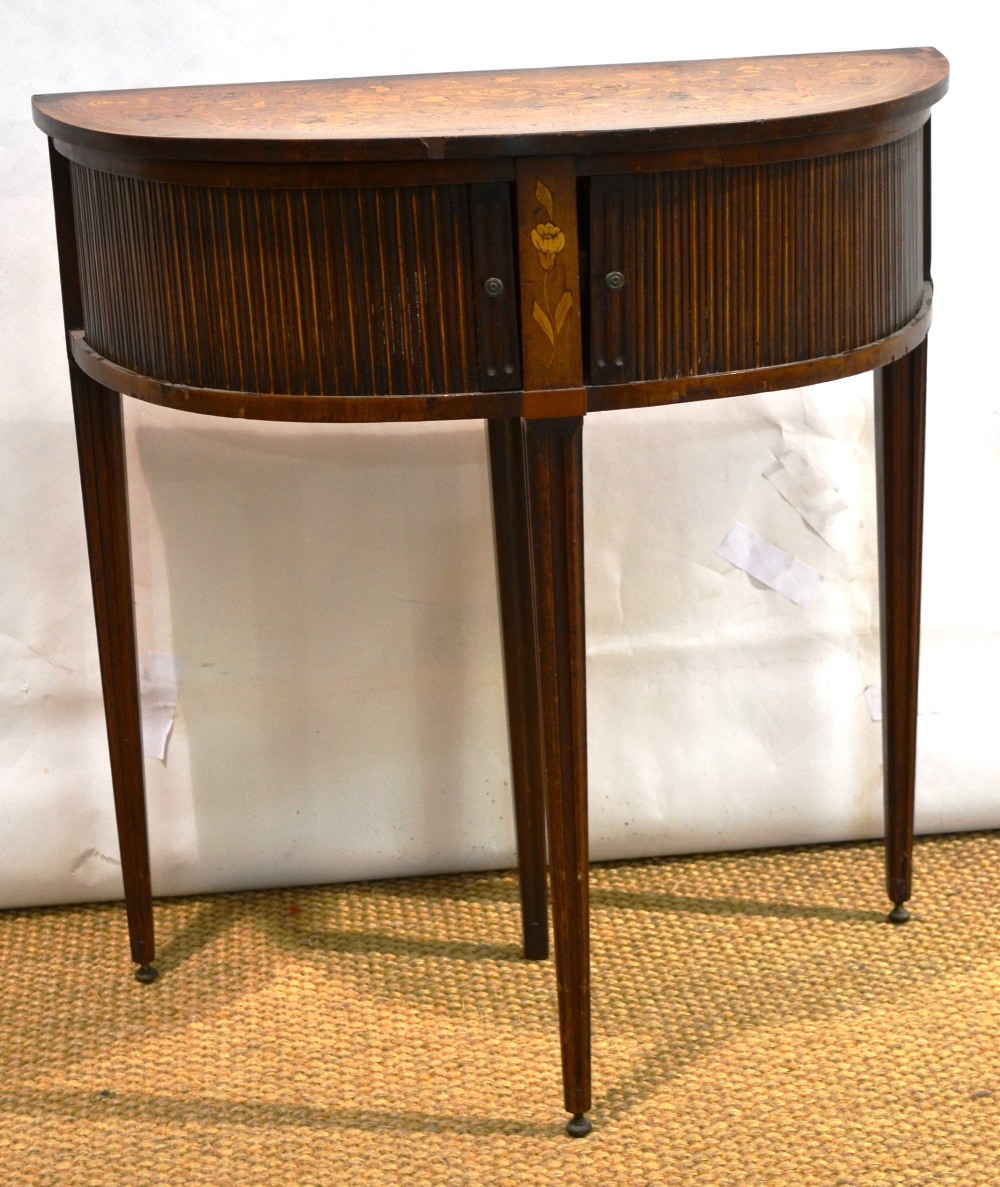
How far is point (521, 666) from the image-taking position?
1.27 m

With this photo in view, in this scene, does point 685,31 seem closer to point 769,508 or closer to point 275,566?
point 769,508

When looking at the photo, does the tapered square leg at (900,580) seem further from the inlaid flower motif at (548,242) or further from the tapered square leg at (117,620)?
the tapered square leg at (117,620)

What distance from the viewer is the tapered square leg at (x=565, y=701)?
0.93m

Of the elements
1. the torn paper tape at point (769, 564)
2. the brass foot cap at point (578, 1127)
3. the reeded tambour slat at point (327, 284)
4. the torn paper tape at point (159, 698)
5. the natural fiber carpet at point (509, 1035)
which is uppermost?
the reeded tambour slat at point (327, 284)

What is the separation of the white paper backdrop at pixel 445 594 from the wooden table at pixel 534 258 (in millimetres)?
285

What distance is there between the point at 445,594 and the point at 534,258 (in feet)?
1.87

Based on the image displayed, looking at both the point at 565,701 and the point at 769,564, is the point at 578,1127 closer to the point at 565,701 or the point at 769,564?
the point at 565,701

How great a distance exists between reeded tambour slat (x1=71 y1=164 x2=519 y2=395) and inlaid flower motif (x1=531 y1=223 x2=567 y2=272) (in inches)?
0.7

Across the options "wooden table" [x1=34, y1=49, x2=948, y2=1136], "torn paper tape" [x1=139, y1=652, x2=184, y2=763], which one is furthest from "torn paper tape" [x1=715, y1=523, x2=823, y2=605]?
"torn paper tape" [x1=139, y1=652, x2=184, y2=763]

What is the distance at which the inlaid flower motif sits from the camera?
0.87 meters

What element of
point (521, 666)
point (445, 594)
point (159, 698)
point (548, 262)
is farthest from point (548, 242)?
point (159, 698)

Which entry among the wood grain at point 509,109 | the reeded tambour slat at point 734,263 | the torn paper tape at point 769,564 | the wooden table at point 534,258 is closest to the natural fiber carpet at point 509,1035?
the wooden table at point 534,258

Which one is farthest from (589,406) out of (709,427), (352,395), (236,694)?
(236,694)

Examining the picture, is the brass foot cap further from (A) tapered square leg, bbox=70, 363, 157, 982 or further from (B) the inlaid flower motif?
(B) the inlaid flower motif
